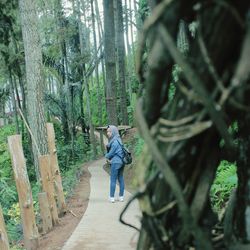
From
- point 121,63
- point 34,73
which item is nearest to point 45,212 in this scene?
point 34,73

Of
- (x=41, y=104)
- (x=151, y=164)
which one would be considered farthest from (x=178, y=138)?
(x=41, y=104)

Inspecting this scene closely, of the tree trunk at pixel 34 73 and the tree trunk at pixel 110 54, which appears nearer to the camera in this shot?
the tree trunk at pixel 34 73

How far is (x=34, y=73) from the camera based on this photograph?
36.6 ft

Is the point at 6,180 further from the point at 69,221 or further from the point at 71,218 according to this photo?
the point at 69,221

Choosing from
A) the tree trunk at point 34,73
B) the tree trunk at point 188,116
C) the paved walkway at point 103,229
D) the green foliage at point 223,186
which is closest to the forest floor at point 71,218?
the paved walkway at point 103,229

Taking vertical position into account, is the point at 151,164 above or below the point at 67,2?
below

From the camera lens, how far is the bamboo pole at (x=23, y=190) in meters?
6.52

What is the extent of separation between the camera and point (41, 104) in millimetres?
11219

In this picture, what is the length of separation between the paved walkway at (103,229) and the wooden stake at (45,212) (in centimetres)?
58

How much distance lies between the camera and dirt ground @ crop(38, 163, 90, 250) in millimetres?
7363

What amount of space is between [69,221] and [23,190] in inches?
90.1

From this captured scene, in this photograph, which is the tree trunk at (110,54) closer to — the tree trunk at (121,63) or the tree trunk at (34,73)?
the tree trunk at (121,63)

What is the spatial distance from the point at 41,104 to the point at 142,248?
10.0 metres

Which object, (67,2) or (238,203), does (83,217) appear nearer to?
(238,203)
